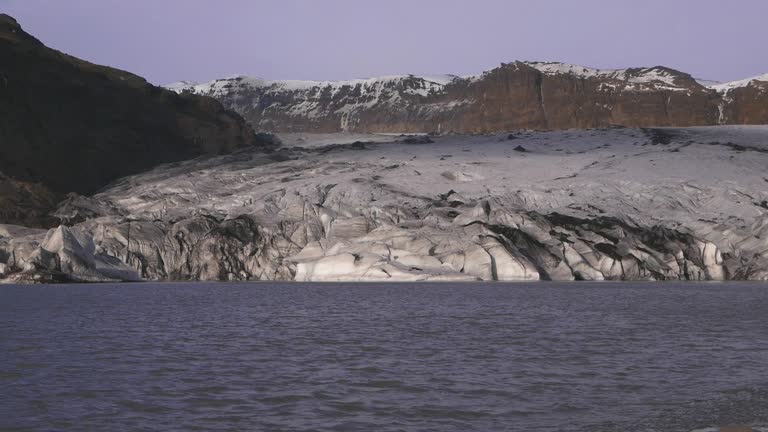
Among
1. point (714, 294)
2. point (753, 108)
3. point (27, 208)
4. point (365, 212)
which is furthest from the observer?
point (753, 108)

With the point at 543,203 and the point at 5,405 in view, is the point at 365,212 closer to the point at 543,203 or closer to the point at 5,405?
the point at 543,203

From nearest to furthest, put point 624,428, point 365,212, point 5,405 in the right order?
point 624,428 < point 5,405 < point 365,212

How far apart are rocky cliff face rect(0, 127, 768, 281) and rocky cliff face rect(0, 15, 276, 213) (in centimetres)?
965

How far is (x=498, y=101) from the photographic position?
107 metres

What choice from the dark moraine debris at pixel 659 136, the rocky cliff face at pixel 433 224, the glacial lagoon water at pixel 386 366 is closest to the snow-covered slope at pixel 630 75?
the dark moraine debris at pixel 659 136

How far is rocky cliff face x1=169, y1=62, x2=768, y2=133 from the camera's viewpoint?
95938mm

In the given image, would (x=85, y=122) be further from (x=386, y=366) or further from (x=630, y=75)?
(x=386, y=366)

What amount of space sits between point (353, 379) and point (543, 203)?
37839 mm

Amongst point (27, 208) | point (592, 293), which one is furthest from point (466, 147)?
point (592, 293)

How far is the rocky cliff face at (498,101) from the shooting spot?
95.9 metres

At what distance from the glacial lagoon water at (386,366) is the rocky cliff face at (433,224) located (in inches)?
517

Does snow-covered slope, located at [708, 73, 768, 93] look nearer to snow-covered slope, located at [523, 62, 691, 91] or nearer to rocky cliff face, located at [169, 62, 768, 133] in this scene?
rocky cliff face, located at [169, 62, 768, 133]

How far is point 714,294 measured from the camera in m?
36.9

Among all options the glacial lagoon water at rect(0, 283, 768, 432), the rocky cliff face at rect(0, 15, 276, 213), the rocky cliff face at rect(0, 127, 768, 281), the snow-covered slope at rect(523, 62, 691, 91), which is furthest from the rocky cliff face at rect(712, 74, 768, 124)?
the glacial lagoon water at rect(0, 283, 768, 432)
